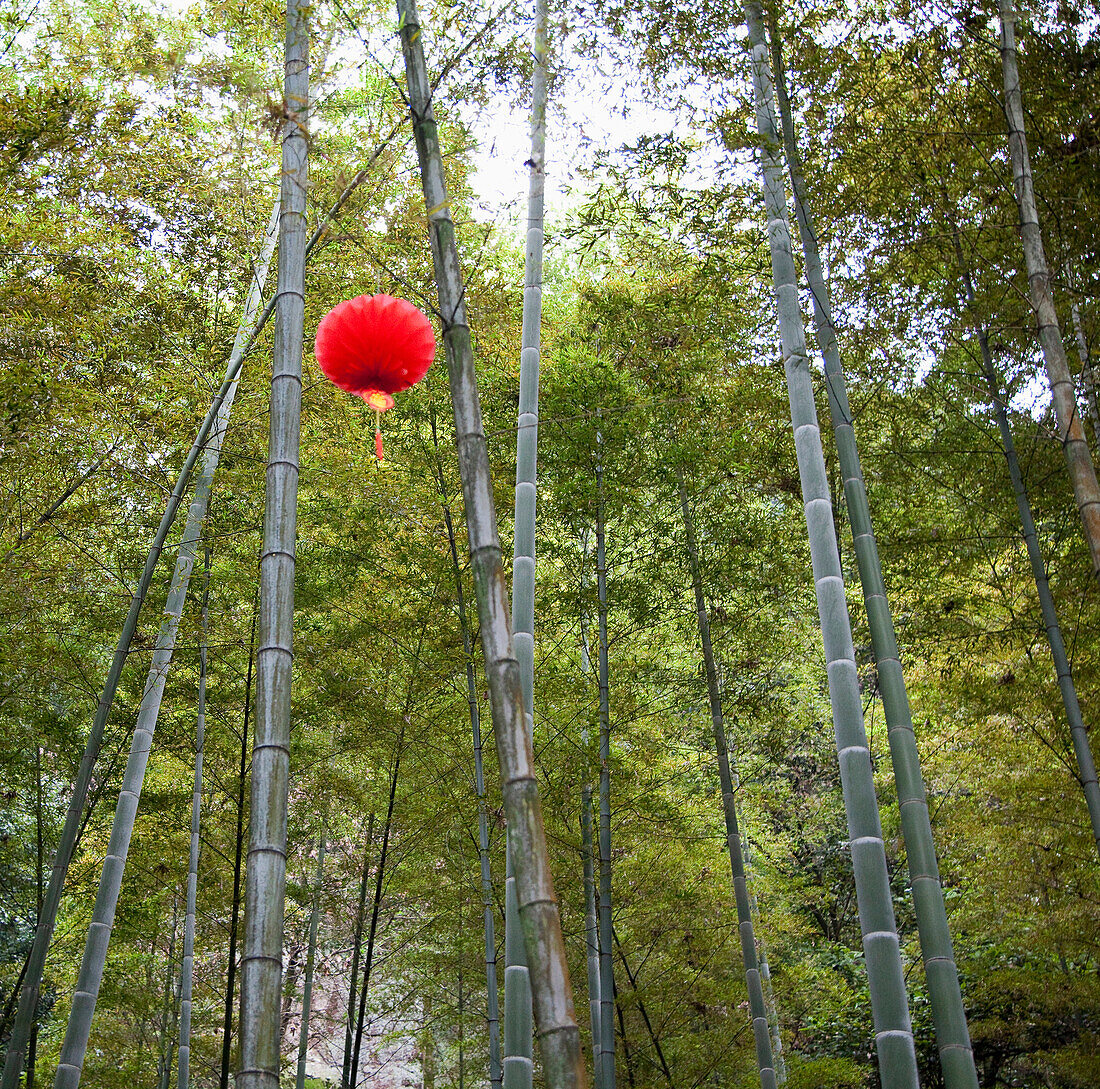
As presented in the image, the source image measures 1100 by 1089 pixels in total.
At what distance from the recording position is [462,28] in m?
3.74

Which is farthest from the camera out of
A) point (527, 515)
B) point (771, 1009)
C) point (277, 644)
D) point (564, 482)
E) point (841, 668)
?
point (771, 1009)

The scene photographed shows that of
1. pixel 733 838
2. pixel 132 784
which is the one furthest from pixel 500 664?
pixel 733 838

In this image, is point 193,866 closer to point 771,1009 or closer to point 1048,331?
point 771,1009

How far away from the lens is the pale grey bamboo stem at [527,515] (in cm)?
312

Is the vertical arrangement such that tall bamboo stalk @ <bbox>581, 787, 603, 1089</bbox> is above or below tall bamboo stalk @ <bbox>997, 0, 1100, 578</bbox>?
below

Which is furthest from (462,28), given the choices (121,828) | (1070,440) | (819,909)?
(819,909)

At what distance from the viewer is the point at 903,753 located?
311 cm

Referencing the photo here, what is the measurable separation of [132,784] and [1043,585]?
411 centimetres

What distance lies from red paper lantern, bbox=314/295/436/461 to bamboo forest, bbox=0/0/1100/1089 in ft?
0.05

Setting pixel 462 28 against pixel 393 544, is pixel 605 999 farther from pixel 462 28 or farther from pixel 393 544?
pixel 462 28

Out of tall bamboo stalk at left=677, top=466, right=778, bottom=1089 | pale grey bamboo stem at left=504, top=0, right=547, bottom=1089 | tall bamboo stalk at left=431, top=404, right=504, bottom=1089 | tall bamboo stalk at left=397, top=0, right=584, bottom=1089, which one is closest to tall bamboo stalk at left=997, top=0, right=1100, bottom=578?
pale grey bamboo stem at left=504, top=0, right=547, bottom=1089

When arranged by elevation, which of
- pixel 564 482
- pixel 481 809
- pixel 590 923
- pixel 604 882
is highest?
pixel 564 482

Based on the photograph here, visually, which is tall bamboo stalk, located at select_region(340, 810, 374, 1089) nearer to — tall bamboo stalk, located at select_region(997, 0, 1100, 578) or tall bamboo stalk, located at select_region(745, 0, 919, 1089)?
tall bamboo stalk, located at select_region(745, 0, 919, 1089)

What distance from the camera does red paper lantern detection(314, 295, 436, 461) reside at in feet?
8.92
